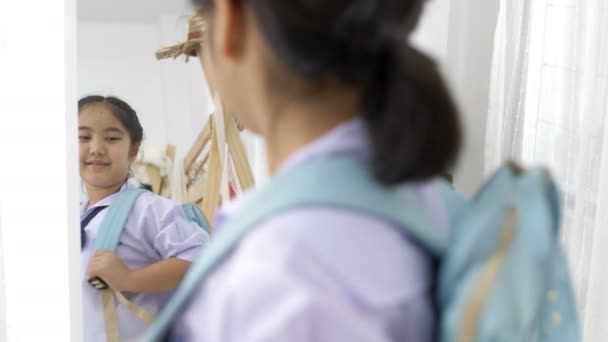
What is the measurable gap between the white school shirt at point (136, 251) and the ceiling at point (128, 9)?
340 mm

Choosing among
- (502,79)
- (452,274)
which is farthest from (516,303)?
(502,79)

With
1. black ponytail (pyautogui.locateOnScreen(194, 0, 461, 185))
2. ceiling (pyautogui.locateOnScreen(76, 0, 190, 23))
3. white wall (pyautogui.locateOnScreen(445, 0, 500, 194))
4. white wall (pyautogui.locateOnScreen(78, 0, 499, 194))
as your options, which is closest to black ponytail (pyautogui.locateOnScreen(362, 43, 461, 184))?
black ponytail (pyautogui.locateOnScreen(194, 0, 461, 185))

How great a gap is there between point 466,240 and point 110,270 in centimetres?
119

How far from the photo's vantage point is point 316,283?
1.73 feet

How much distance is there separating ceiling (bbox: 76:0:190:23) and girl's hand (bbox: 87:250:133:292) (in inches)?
18.5

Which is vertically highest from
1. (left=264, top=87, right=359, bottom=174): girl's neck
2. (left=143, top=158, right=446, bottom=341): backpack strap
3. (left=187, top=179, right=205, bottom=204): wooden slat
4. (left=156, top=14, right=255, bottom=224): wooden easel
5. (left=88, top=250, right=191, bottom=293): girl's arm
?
(left=264, top=87, right=359, bottom=174): girl's neck

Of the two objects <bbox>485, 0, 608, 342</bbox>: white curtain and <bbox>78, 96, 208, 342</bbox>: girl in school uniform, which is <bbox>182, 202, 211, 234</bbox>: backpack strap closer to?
<bbox>78, 96, 208, 342</bbox>: girl in school uniform

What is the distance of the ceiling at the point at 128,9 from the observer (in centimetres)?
163

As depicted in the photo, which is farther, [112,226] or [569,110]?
[569,110]

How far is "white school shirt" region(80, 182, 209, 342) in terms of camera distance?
167cm

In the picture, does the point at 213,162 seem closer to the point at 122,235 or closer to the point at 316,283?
the point at 122,235

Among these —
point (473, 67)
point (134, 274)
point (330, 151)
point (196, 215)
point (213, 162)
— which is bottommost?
point (134, 274)

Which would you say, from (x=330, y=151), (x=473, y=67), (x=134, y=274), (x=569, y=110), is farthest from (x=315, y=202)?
(x=473, y=67)

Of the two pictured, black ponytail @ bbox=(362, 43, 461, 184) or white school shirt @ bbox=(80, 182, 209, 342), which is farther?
white school shirt @ bbox=(80, 182, 209, 342)
